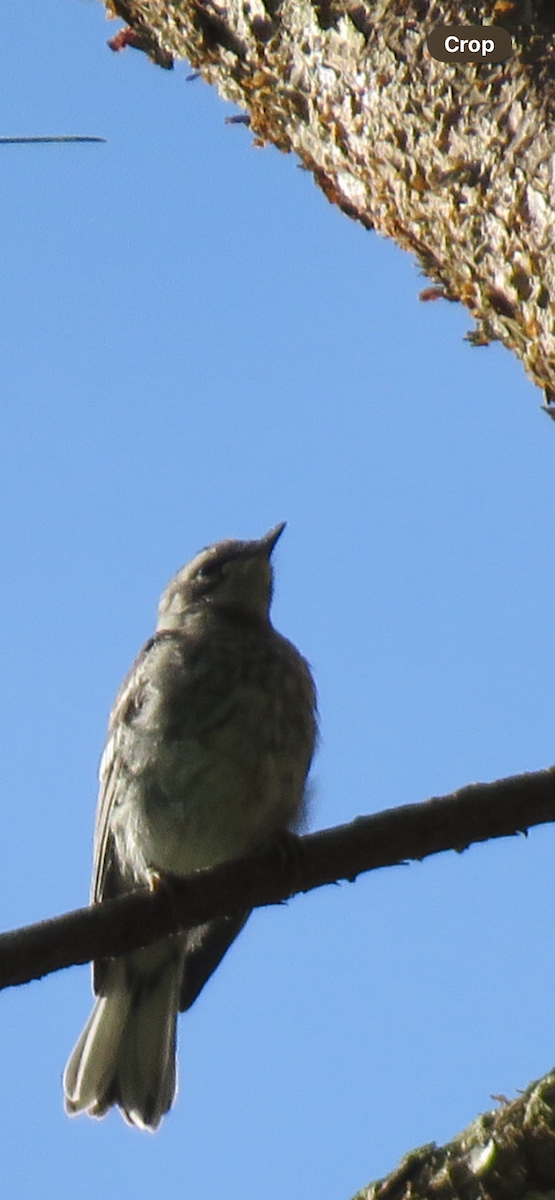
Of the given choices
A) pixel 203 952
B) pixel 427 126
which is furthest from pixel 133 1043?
pixel 427 126

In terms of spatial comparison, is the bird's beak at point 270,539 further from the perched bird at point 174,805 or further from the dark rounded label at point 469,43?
the dark rounded label at point 469,43

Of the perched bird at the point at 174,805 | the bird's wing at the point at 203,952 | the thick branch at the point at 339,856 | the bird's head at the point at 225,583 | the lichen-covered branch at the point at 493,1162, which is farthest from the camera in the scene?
the bird's head at the point at 225,583

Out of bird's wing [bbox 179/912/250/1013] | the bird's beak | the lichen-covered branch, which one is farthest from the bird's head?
the lichen-covered branch

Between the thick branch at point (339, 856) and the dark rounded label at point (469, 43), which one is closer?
the thick branch at point (339, 856)

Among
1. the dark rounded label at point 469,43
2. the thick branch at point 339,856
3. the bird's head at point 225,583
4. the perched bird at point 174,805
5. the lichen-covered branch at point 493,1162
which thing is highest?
the bird's head at point 225,583

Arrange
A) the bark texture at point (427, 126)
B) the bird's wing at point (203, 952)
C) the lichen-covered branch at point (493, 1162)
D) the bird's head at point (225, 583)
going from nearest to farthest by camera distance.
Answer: the bark texture at point (427, 126), the lichen-covered branch at point (493, 1162), the bird's wing at point (203, 952), the bird's head at point (225, 583)

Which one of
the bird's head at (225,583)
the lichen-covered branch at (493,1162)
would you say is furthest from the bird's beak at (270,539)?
the lichen-covered branch at (493,1162)

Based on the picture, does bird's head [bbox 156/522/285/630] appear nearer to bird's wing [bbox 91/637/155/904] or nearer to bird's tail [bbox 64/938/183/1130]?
bird's wing [bbox 91/637/155/904]

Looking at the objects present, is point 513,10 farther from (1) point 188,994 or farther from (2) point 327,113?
(1) point 188,994

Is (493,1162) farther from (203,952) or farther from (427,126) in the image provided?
(427,126)

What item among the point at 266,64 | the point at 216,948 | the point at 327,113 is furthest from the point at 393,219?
the point at 216,948
